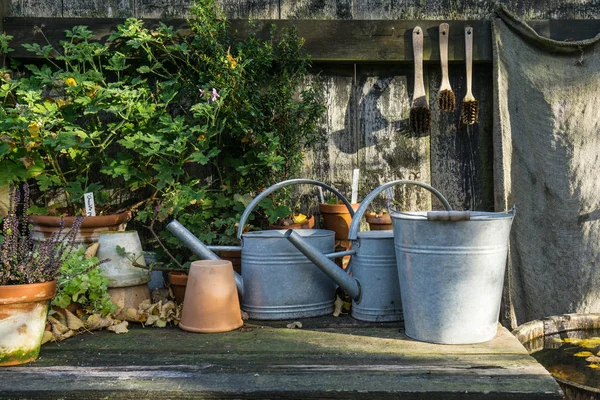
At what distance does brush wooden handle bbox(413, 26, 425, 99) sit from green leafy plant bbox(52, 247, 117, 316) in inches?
67.4

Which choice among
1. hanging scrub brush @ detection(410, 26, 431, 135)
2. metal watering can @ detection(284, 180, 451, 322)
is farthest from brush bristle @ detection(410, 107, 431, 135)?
metal watering can @ detection(284, 180, 451, 322)

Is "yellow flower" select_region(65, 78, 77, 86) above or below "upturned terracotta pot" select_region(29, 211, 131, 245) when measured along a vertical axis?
above

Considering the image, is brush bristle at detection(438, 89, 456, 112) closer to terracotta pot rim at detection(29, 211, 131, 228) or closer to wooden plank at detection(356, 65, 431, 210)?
wooden plank at detection(356, 65, 431, 210)

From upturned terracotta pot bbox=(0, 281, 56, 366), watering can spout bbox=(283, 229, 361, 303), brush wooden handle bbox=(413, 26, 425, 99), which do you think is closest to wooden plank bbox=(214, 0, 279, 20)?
brush wooden handle bbox=(413, 26, 425, 99)

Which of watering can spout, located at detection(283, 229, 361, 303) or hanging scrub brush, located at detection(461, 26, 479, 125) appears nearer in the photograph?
watering can spout, located at detection(283, 229, 361, 303)

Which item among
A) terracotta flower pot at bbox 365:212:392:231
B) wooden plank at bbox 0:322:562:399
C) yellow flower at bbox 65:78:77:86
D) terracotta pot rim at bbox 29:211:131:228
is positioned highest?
yellow flower at bbox 65:78:77:86

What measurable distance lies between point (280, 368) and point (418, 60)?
182cm

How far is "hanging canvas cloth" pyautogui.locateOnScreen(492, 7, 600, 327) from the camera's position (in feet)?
10.4

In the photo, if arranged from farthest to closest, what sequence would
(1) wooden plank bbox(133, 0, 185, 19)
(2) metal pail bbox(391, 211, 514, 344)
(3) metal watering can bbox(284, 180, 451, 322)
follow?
(1) wooden plank bbox(133, 0, 185, 19) → (3) metal watering can bbox(284, 180, 451, 322) → (2) metal pail bbox(391, 211, 514, 344)

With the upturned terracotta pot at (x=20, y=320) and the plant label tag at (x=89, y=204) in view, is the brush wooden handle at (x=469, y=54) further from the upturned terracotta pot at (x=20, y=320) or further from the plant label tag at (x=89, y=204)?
the upturned terracotta pot at (x=20, y=320)

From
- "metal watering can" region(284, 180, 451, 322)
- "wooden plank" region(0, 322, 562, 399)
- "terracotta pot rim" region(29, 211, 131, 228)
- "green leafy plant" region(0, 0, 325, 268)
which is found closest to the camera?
"wooden plank" region(0, 322, 562, 399)

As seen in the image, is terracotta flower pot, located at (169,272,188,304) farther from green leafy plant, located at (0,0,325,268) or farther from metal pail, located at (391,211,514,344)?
metal pail, located at (391,211,514,344)

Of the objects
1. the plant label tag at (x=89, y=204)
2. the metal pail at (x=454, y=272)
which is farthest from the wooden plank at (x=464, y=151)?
the plant label tag at (x=89, y=204)

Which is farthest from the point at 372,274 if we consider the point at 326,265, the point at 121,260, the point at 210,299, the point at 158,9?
the point at 158,9
